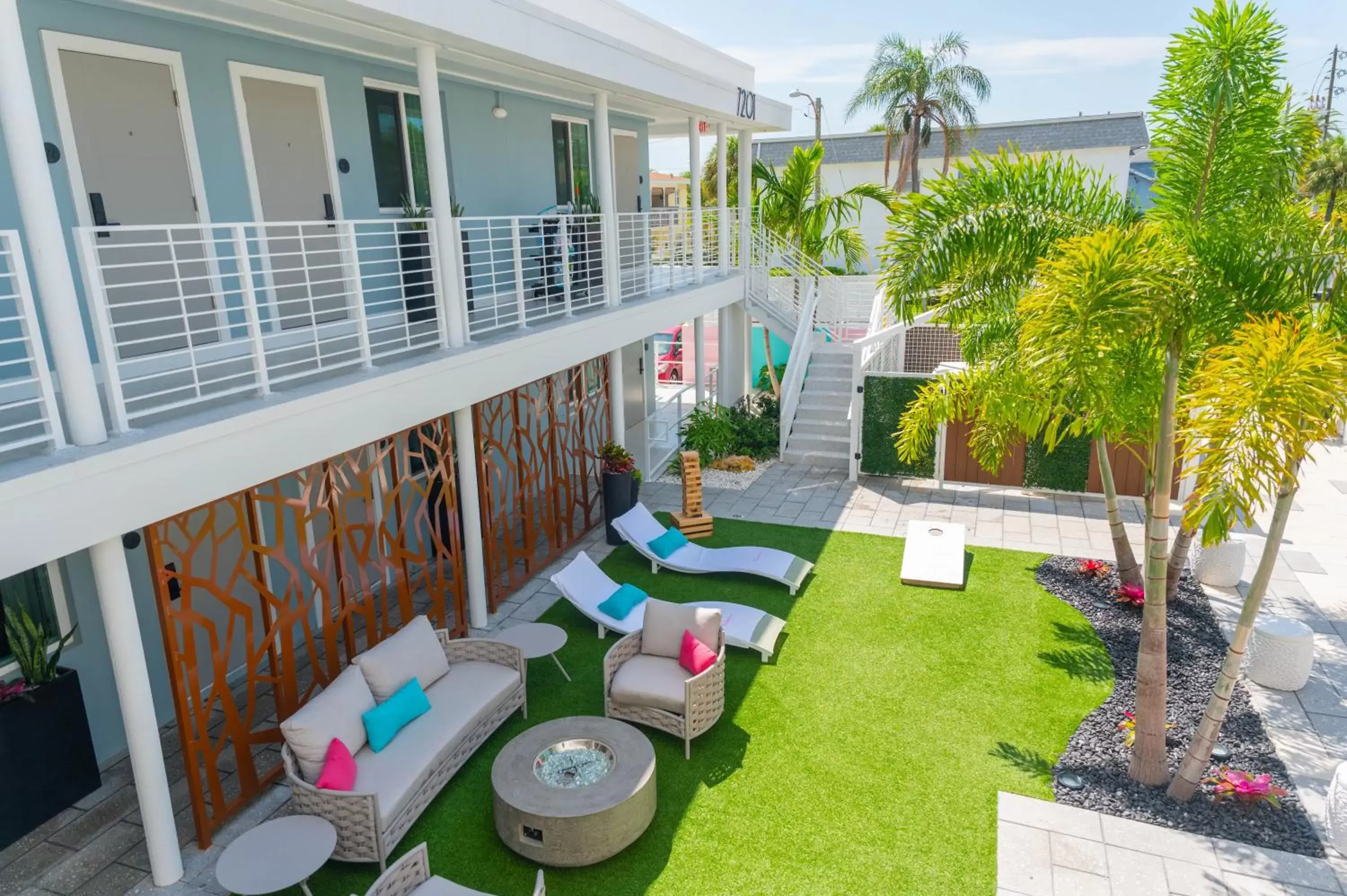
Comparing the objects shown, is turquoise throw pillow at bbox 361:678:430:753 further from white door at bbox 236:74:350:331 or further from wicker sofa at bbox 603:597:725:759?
white door at bbox 236:74:350:331

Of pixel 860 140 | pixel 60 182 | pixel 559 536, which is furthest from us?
pixel 860 140

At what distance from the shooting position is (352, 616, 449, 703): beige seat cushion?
730 centimetres

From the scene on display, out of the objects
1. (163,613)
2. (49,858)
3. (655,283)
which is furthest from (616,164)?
(49,858)

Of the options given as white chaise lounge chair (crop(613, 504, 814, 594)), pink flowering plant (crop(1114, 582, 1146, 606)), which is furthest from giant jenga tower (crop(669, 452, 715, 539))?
pink flowering plant (crop(1114, 582, 1146, 606))

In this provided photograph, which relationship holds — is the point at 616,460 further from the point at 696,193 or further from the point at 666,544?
the point at 696,193

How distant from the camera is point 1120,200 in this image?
279 inches

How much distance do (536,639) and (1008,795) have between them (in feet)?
15.0

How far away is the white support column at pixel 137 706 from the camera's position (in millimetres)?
5543

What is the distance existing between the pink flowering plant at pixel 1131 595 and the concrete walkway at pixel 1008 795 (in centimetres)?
88

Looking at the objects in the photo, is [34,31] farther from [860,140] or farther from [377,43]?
[860,140]

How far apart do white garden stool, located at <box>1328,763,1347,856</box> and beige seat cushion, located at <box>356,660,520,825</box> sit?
6597 millimetres

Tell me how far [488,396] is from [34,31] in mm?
4752

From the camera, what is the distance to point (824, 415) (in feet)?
54.0

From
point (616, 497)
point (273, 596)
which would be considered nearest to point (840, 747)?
point (273, 596)
